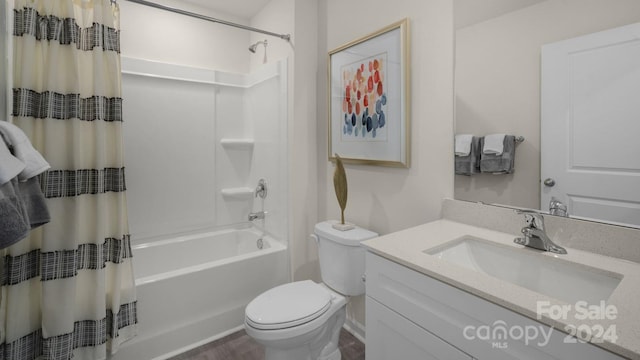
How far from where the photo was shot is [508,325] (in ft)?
2.41

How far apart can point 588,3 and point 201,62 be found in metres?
2.62

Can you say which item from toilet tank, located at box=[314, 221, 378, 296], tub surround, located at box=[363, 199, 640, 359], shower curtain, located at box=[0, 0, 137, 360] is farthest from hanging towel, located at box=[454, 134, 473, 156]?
shower curtain, located at box=[0, 0, 137, 360]

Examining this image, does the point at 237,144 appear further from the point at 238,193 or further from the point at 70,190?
the point at 70,190

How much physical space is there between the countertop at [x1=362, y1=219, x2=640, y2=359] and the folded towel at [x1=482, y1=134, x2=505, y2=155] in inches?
14.3

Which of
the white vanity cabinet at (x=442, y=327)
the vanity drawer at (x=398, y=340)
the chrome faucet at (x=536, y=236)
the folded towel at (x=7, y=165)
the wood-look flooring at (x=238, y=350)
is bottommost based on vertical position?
the wood-look flooring at (x=238, y=350)

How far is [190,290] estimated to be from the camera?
185 cm

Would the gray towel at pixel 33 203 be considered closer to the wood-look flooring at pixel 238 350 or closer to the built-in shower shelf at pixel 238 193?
the wood-look flooring at pixel 238 350

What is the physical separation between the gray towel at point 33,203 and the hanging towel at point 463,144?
5.80ft

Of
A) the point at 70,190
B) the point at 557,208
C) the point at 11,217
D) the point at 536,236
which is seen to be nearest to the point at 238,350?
the point at 70,190

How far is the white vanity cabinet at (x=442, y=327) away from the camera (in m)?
0.68

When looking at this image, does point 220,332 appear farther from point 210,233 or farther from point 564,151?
point 564,151

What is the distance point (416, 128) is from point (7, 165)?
164 centimetres

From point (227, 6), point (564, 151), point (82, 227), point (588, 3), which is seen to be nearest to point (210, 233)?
point (82, 227)

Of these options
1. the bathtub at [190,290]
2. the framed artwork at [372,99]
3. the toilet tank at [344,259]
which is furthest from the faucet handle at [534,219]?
the bathtub at [190,290]
